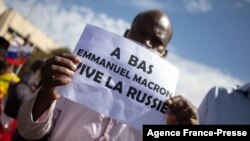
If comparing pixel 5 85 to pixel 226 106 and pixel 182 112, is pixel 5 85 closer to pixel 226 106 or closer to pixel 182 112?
pixel 226 106

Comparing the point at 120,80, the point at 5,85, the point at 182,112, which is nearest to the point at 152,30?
the point at 120,80

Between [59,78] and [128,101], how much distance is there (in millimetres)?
460

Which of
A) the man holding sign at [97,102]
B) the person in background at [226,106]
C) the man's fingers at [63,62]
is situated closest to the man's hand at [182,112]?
the man holding sign at [97,102]

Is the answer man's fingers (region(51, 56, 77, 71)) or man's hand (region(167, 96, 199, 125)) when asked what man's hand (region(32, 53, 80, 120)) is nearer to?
man's fingers (region(51, 56, 77, 71))

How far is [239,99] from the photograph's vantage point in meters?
2.63

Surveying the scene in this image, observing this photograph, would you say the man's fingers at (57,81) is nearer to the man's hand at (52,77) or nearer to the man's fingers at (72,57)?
the man's hand at (52,77)

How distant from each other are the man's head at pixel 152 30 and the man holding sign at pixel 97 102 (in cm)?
31

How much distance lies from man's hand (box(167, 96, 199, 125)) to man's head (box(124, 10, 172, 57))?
561mm

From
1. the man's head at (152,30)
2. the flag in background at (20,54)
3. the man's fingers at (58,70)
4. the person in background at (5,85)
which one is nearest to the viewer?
the man's fingers at (58,70)

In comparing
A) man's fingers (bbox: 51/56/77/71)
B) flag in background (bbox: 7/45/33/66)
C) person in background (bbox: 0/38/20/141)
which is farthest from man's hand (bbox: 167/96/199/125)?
flag in background (bbox: 7/45/33/66)

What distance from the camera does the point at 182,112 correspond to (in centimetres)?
201

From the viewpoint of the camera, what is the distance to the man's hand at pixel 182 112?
2012mm

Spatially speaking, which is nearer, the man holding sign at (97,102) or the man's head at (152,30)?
the man holding sign at (97,102)

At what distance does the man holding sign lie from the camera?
196 cm
